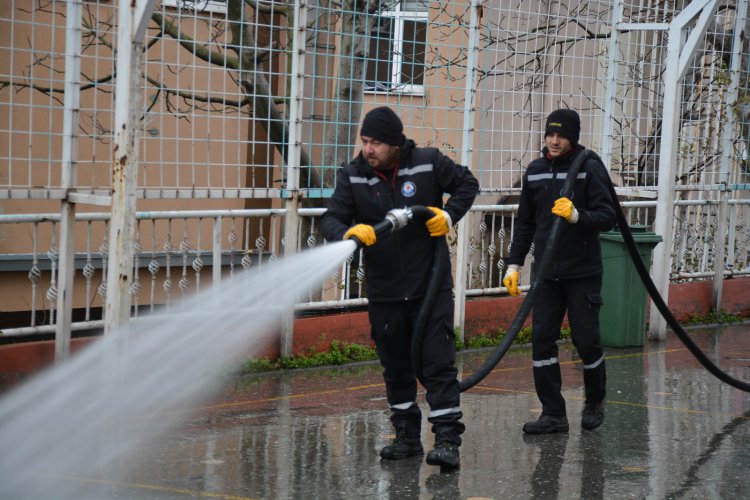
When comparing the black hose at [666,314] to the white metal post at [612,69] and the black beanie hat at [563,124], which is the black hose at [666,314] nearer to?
the black beanie hat at [563,124]

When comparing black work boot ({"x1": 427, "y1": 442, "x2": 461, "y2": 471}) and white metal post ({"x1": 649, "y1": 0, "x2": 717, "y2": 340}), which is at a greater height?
white metal post ({"x1": 649, "y1": 0, "x2": 717, "y2": 340})

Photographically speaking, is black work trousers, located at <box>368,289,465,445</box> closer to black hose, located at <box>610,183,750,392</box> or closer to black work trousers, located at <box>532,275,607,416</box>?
black work trousers, located at <box>532,275,607,416</box>

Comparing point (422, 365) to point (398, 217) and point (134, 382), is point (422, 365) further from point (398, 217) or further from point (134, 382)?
point (134, 382)

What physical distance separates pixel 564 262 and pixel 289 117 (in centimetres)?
290

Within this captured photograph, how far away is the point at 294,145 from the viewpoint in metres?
8.60

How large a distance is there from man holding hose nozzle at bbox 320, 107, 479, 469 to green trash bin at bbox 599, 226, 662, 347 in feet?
13.9

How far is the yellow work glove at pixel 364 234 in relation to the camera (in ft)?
18.1

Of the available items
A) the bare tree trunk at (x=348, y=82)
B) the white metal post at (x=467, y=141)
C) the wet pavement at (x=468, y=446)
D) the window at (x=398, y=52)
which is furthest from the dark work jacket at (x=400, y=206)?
the white metal post at (x=467, y=141)

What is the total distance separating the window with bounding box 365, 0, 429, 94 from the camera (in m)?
9.26

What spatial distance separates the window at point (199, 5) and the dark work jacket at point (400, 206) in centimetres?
A: 273

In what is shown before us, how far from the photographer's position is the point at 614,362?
9383 millimetres

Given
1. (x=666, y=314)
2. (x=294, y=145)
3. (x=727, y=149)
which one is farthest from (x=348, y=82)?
(x=727, y=149)

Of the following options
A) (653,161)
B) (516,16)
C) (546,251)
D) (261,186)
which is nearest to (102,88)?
(261,186)

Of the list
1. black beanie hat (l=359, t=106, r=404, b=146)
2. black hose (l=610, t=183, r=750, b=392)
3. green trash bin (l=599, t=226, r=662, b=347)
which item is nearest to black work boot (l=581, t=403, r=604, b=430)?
black hose (l=610, t=183, r=750, b=392)
